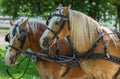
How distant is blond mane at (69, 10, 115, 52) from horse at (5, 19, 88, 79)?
950 mm

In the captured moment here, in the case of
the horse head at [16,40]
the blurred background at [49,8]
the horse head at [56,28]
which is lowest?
the blurred background at [49,8]

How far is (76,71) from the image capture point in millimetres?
6719

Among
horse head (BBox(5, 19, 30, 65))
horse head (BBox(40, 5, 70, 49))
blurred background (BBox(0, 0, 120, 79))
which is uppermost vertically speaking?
horse head (BBox(40, 5, 70, 49))

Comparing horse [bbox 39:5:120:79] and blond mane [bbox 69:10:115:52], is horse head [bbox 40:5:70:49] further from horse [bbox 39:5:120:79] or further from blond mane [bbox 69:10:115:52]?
blond mane [bbox 69:10:115:52]

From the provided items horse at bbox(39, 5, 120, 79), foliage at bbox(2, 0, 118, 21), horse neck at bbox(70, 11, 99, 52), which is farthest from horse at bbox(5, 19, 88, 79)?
foliage at bbox(2, 0, 118, 21)

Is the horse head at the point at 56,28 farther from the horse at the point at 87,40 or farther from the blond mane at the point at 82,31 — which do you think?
the blond mane at the point at 82,31

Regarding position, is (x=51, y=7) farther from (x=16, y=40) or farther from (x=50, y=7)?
(x=16, y=40)

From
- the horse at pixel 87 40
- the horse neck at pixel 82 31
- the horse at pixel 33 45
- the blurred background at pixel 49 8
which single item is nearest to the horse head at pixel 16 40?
the horse at pixel 33 45

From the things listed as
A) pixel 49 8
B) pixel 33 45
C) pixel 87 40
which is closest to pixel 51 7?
pixel 49 8

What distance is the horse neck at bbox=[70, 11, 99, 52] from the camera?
5.53 m

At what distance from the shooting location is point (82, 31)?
5.54 metres

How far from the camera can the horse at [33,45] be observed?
20.3 ft

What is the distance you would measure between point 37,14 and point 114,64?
25.9 ft

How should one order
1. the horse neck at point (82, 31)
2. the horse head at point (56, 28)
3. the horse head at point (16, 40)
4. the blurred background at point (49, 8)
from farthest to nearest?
1. the blurred background at point (49, 8)
2. the horse head at point (16, 40)
3. the horse neck at point (82, 31)
4. the horse head at point (56, 28)
